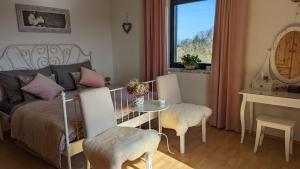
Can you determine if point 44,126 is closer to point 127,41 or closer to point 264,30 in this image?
point 127,41

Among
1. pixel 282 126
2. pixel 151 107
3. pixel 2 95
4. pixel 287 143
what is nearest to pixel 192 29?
pixel 151 107

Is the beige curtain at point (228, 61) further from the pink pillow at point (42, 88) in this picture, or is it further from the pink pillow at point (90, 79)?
the pink pillow at point (42, 88)

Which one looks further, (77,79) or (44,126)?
(77,79)

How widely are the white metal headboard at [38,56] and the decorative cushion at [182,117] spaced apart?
7.39 feet

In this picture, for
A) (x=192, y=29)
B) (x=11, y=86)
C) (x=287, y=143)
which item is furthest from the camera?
(x=192, y=29)

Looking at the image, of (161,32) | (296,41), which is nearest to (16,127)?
(161,32)

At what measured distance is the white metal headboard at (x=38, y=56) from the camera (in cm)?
339

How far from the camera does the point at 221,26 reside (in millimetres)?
3162

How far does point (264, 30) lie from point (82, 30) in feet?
10.2

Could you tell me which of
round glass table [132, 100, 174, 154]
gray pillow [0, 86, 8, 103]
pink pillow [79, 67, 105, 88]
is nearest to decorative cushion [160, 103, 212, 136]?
round glass table [132, 100, 174, 154]

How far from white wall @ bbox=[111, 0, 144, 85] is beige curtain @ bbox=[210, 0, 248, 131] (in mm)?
1555

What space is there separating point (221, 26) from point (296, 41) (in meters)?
0.95

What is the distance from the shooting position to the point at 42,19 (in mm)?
3641

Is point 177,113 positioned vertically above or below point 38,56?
below
